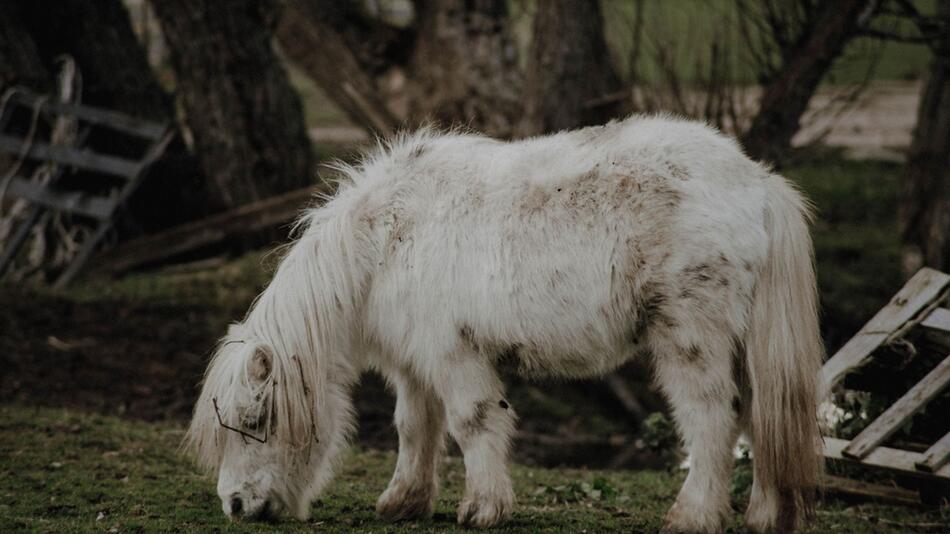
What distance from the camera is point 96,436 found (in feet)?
24.0

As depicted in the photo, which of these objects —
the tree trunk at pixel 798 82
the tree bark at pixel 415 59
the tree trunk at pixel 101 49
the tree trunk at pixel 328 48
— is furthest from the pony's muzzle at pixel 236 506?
the tree trunk at pixel 328 48

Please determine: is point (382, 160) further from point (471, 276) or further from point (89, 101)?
point (89, 101)

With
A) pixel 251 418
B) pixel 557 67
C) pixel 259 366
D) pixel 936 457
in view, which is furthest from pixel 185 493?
pixel 557 67

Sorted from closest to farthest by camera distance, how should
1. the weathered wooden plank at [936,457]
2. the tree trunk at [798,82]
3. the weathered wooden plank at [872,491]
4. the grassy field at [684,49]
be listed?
1. the weathered wooden plank at [936,457]
2. the weathered wooden plank at [872,491]
3. the tree trunk at [798,82]
4. the grassy field at [684,49]

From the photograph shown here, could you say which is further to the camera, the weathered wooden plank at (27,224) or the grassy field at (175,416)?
the weathered wooden plank at (27,224)

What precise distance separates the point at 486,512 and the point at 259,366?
1.28 m

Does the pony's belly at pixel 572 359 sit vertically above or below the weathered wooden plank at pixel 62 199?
below

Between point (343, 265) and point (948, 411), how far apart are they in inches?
136

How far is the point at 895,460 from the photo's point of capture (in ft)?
18.9

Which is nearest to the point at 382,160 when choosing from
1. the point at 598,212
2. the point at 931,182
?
the point at 598,212

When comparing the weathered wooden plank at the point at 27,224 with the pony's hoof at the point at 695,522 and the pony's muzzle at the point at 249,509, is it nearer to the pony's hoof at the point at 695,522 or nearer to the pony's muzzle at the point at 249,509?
the pony's muzzle at the point at 249,509

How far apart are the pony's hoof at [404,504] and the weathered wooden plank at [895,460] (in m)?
2.25

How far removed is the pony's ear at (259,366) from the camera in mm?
5262

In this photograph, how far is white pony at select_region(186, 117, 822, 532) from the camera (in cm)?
495
